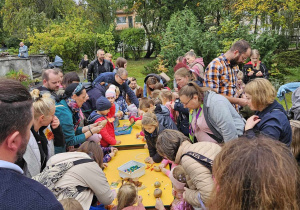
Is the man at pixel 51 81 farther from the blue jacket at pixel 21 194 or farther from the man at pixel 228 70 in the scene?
the blue jacket at pixel 21 194

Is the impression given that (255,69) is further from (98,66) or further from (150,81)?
(98,66)

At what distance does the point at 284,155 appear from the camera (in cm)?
102

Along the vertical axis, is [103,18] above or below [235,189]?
above

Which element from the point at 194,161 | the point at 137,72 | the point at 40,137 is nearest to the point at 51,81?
the point at 40,137

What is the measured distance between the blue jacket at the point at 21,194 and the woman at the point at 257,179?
2.56 feet

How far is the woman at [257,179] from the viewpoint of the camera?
940mm

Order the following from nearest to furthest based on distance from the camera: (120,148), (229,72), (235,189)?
(235,189) < (229,72) < (120,148)

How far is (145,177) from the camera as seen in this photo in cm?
314

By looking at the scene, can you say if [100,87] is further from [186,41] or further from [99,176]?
[186,41]

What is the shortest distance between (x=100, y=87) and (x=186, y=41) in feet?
19.3

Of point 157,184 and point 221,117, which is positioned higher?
point 221,117

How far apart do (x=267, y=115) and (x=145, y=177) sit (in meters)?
1.72

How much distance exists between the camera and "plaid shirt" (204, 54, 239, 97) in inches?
141

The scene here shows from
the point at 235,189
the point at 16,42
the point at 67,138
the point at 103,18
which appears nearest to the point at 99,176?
the point at 67,138
